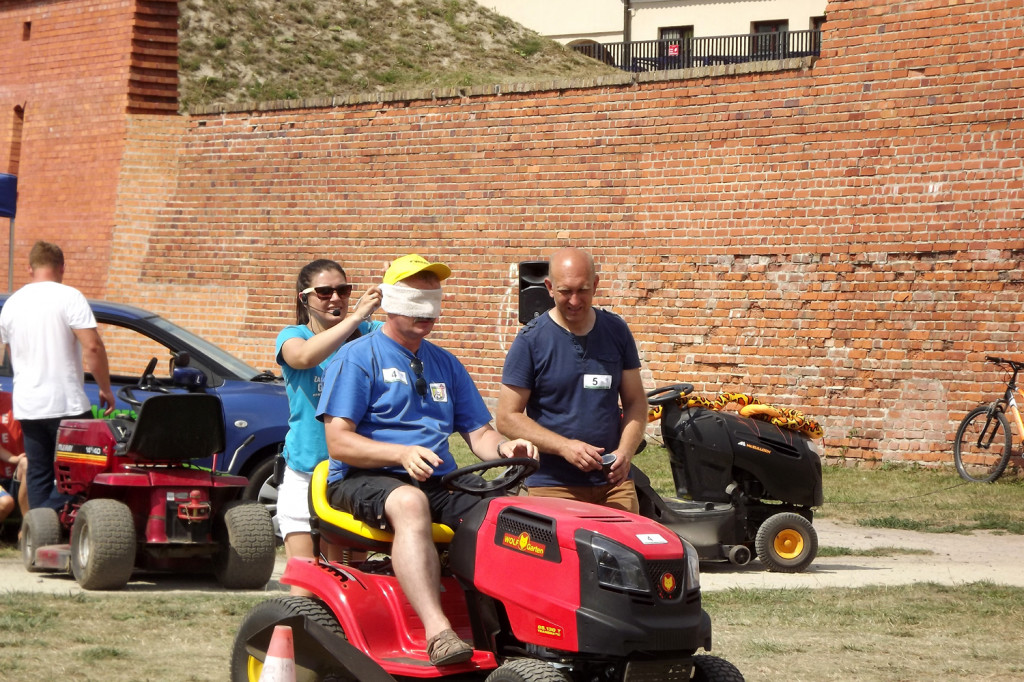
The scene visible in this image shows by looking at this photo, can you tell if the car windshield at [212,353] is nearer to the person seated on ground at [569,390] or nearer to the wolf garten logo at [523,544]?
the person seated on ground at [569,390]

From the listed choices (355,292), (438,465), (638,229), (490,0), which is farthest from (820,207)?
(490,0)

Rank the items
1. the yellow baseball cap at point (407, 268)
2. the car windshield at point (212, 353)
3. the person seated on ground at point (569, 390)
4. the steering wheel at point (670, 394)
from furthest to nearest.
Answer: the car windshield at point (212, 353), the steering wheel at point (670, 394), the person seated on ground at point (569, 390), the yellow baseball cap at point (407, 268)

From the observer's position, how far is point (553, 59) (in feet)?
91.6

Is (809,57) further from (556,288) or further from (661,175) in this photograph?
(556,288)

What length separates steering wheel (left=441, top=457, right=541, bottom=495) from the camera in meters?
4.41

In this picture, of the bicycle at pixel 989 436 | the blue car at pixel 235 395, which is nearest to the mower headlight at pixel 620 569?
the blue car at pixel 235 395

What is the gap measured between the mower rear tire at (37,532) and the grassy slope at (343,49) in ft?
47.4

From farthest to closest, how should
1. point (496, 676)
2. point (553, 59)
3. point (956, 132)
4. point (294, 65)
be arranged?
point (553, 59)
point (294, 65)
point (956, 132)
point (496, 676)

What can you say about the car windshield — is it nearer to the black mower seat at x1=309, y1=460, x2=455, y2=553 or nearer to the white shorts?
the white shorts

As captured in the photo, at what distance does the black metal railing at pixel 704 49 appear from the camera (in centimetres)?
4312

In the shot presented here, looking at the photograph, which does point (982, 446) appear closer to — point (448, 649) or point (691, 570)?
point (691, 570)

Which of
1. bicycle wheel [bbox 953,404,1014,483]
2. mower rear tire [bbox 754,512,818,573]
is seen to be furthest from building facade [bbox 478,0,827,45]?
mower rear tire [bbox 754,512,818,573]

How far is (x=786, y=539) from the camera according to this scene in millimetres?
8469

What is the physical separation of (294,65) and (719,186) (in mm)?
12547
